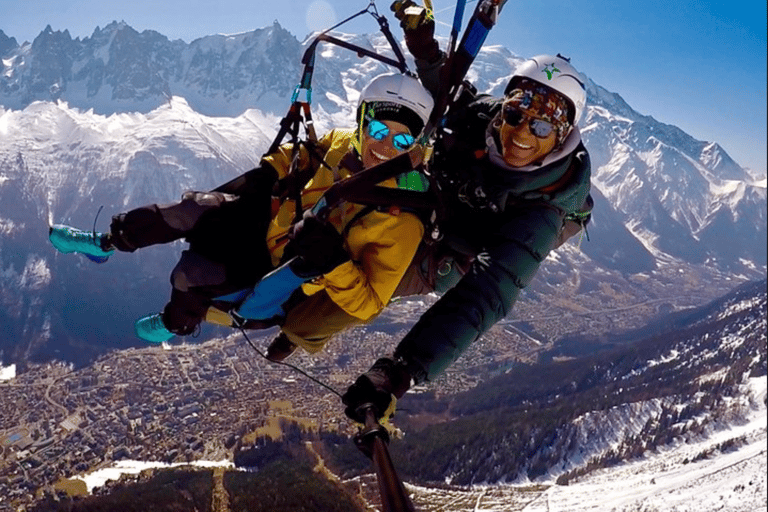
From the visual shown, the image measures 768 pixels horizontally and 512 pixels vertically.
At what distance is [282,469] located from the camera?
38844mm

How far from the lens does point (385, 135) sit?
413 cm

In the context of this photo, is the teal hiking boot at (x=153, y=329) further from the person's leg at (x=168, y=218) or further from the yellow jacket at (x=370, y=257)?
the yellow jacket at (x=370, y=257)

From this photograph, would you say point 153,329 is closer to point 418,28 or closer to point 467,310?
point 467,310

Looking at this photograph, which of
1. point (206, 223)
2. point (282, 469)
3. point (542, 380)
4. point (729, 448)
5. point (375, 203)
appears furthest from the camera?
point (542, 380)

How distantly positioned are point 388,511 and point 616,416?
292 ft

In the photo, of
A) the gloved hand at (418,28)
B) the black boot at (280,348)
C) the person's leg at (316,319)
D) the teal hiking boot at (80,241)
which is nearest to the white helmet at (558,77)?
the gloved hand at (418,28)

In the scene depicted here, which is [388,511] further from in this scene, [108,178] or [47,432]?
[108,178]

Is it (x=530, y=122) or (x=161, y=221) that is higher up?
(x=530, y=122)

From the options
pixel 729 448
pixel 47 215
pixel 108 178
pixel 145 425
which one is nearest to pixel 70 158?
pixel 108 178

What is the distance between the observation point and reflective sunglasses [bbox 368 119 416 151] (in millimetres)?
4047

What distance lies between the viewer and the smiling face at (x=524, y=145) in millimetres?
4289

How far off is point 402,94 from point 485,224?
1.29 metres

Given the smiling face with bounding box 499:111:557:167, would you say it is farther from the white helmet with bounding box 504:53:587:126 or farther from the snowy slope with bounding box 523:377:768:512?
the snowy slope with bounding box 523:377:768:512

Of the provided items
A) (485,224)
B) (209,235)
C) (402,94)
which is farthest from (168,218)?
(485,224)
